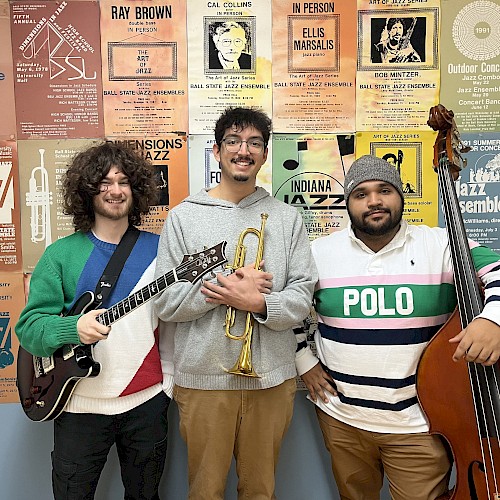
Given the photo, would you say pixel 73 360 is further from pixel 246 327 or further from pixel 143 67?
pixel 143 67

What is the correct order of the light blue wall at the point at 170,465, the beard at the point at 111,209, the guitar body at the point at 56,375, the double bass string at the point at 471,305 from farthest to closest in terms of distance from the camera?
the light blue wall at the point at 170,465 < the beard at the point at 111,209 < the guitar body at the point at 56,375 < the double bass string at the point at 471,305

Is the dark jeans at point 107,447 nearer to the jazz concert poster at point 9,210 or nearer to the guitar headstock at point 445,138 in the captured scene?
the jazz concert poster at point 9,210

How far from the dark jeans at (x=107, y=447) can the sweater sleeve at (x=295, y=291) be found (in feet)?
1.86

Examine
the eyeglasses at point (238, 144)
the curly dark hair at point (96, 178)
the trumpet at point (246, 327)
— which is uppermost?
the eyeglasses at point (238, 144)

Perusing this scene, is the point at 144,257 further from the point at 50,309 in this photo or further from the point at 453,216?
the point at 453,216

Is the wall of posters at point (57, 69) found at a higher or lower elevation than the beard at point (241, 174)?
higher

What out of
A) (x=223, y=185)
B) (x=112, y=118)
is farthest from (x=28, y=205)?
(x=223, y=185)

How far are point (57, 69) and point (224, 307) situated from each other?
51.6 inches

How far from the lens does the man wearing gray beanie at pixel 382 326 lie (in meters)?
1.73

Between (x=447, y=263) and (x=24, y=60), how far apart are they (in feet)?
6.33

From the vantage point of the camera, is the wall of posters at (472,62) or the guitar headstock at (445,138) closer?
the guitar headstock at (445,138)

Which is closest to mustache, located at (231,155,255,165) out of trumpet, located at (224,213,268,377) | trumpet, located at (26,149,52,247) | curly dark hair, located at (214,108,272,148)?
curly dark hair, located at (214,108,272,148)

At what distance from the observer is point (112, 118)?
7.32 ft

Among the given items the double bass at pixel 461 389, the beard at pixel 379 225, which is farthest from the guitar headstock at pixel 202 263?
the double bass at pixel 461 389
